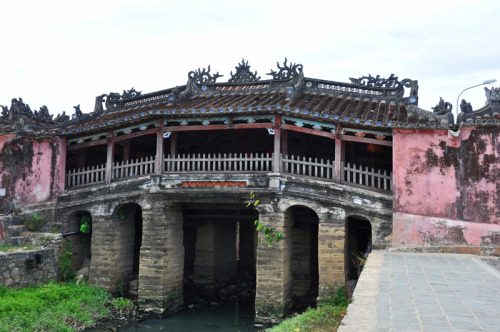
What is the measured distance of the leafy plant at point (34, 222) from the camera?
47.8ft

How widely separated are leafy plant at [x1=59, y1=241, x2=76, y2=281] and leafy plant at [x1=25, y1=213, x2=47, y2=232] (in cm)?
105

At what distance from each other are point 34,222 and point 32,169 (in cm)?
183

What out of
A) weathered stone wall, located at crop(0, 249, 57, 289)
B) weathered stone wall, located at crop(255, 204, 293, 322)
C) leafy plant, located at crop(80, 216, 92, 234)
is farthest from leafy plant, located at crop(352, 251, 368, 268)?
weathered stone wall, located at crop(0, 249, 57, 289)

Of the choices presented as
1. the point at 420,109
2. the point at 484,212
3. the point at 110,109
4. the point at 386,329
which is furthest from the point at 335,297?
the point at 110,109

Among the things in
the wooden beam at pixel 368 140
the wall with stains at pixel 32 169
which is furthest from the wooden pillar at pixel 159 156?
the wooden beam at pixel 368 140

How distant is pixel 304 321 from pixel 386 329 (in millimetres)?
4125

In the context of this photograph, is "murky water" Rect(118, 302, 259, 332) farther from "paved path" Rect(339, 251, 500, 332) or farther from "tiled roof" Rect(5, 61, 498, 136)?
"tiled roof" Rect(5, 61, 498, 136)

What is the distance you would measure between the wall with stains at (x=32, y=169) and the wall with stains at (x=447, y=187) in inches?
434

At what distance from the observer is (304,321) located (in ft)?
28.2

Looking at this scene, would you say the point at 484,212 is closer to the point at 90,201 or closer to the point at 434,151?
the point at 434,151

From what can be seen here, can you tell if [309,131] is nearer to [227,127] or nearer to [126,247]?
[227,127]

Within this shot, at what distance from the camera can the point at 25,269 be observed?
41.8 feet

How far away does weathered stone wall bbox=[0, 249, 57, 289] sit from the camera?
12031 millimetres

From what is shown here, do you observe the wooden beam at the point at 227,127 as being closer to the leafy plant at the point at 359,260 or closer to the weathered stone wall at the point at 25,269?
the leafy plant at the point at 359,260
